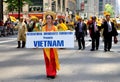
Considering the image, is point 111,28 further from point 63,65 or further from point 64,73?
point 64,73

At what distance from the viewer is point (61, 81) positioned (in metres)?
11.1

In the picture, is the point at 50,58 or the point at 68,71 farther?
the point at 68,71

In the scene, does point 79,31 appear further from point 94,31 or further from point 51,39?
point 51,39

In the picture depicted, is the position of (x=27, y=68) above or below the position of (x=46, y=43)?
below

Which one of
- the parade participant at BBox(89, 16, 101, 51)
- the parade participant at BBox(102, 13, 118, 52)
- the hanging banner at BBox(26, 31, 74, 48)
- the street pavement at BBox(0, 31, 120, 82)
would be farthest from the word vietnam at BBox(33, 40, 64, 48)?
the parade participant at BBox(89, 16, 101, 51)

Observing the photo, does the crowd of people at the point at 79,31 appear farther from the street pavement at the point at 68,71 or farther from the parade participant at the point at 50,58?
the street pavement at the point at 68,71

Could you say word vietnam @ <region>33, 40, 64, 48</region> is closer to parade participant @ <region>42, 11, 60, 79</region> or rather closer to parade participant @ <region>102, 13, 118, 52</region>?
parade participant @ <region>42, 11, 60, 79</region>

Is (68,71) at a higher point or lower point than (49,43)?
lower

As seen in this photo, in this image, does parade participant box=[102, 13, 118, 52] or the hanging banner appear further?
parade participant box=[102, 13, 118, 52]

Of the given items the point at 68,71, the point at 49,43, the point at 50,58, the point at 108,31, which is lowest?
the point at 68,71

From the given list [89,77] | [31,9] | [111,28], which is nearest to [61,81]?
[89,77]

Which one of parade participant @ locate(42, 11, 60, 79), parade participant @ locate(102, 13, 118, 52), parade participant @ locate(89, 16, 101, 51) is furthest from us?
parade participant @ locate(89, 16, 101, 51)

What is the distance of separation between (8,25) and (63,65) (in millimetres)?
31473

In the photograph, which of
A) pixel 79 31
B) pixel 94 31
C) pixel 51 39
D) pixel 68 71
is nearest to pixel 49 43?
pixel 51 39
